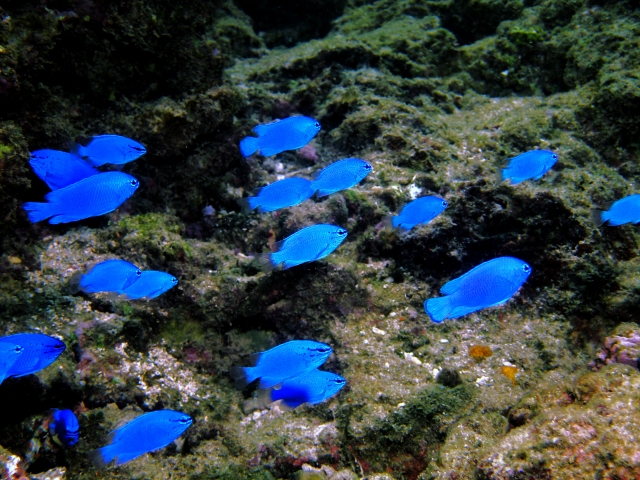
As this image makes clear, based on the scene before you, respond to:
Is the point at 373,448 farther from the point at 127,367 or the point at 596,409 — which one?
the point at 127,367

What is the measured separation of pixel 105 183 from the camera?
3.04 m

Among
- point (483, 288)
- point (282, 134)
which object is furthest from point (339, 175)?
point (483, 288)

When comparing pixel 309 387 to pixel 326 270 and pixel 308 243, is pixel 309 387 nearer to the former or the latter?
pixel 308 243

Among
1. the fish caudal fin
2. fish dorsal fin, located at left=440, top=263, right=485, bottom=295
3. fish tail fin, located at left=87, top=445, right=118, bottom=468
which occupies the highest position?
fish dorsal fin, located at left=440, top=263, right=485, bottom=295

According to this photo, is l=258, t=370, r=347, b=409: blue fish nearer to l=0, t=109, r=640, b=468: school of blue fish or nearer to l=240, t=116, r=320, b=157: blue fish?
l=0, t=109, r=640, b=468: school of blue fish

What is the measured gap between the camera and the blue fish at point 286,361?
2.97 meters

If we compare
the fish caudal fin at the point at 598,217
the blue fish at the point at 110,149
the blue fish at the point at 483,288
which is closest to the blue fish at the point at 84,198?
the blue fish at the point at 110,149

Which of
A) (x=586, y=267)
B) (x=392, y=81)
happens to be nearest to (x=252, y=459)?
(x=586, y=267)

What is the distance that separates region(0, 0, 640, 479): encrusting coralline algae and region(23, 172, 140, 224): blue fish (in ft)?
3.75

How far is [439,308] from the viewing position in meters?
2.63

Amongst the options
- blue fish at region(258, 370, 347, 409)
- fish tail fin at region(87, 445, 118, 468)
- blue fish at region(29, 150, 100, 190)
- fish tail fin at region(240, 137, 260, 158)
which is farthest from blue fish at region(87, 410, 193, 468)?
fish tail fin at region(240, 137, 260, 158)

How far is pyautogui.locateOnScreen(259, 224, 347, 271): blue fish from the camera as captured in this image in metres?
3.10

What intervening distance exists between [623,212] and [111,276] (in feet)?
16.9

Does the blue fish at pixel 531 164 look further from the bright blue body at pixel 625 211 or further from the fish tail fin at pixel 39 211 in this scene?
the fish tail fin at pixel 39 211
